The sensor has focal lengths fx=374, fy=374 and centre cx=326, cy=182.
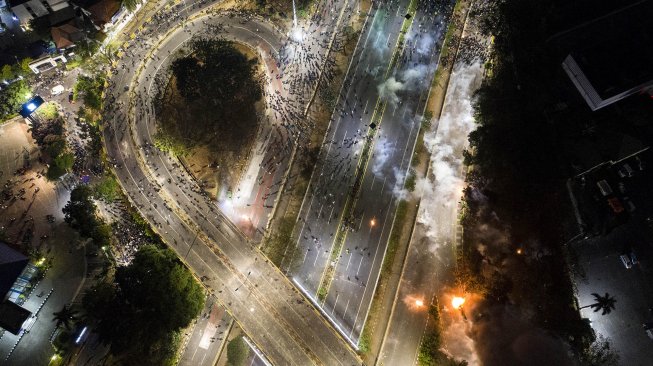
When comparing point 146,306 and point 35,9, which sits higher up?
point 35,9

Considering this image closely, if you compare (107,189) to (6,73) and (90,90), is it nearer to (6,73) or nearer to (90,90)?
(90,90)

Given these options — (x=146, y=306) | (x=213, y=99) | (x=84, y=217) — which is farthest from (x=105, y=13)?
(x=146, y=306)

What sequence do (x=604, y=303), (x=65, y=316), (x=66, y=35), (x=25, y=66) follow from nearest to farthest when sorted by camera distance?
(x=604, y=303)
(x=65, y=316)
(x=25, y=66)
(x=66, y=35)

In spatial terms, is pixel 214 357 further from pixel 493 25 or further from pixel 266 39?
pixel 493 25

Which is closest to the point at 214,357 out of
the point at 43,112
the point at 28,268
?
the point at 28,268

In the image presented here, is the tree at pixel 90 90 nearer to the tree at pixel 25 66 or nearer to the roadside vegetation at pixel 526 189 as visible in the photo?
the tree at pixel 25 66

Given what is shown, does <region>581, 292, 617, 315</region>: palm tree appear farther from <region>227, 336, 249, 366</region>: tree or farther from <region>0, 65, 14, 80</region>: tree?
<region>0, 65, 14, 80</region>: tree
